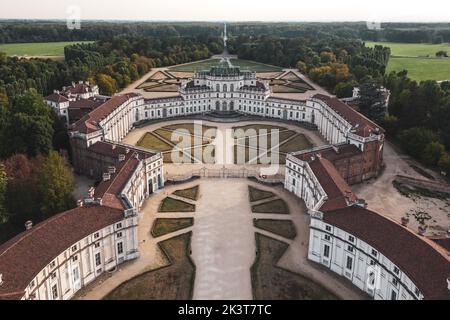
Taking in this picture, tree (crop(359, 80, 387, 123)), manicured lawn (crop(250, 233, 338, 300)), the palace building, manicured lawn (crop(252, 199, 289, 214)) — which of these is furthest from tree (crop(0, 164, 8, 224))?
tree (crop(359, 80, 387, 123))

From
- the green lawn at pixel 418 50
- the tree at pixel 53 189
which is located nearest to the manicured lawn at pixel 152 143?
the tree at pixel 53 189

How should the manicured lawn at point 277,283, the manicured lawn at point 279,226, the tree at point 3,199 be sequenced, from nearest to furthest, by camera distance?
the manicured lawn at point 277,283 → the tree at point 3,199 → the manicured lawn at point 279,226

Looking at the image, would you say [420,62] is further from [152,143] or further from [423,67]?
[152,143]

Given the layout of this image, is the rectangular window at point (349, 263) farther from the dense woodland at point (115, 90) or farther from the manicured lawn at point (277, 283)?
the dense woodland at point (115, 90)

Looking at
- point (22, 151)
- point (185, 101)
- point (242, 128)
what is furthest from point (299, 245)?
point (185, 101)
